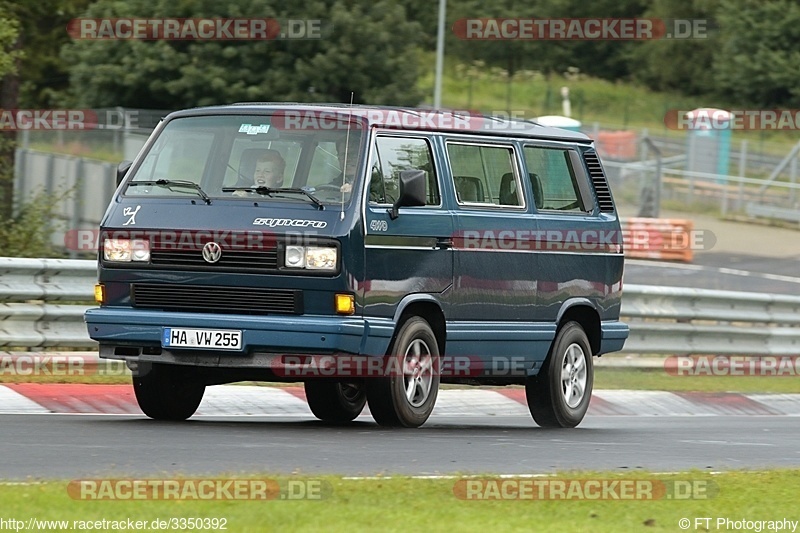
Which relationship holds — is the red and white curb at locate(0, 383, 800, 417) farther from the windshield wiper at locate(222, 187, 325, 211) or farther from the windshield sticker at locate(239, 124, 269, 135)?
the windshield sticker at locate(239, 124, 269, 135)

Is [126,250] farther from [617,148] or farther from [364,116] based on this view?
[617,148]

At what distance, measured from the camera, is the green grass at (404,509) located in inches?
255

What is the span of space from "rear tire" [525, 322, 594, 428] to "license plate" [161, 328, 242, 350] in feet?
10.2

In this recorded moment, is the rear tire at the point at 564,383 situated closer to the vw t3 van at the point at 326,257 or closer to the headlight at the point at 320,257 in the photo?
the vw t3 van at the point at 326,257

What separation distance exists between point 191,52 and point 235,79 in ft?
5.60

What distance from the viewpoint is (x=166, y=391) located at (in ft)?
37.1

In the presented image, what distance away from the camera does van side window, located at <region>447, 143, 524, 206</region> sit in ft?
37.8

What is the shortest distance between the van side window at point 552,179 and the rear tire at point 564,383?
0.94m

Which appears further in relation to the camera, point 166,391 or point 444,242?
point 166,391

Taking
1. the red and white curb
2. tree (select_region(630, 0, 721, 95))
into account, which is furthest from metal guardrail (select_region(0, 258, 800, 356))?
tree (select_region(630, 0, 721, 95))

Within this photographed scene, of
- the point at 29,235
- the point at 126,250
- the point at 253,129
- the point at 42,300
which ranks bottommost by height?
the point at 42,300

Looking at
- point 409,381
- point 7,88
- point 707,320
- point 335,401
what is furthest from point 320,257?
point 7,88

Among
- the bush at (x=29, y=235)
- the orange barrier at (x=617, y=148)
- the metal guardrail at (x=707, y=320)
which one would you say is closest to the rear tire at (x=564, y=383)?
the metal guardrail at (x=707, y=320)

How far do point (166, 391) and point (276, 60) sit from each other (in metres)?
33.9
